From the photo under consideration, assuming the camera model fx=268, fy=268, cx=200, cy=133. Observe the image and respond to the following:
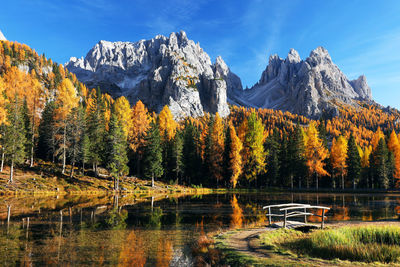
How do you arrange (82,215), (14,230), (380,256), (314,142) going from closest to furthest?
(380,256)
(14,230)
(82,215)
(314,142)

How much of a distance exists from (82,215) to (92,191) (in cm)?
2408

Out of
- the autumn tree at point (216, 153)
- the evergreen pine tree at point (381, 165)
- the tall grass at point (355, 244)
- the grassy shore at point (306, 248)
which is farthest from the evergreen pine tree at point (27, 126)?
the evergreen pine tree at point (381, 165)

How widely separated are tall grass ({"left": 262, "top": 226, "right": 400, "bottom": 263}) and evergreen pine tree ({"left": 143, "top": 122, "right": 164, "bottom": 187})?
4124 centimetres

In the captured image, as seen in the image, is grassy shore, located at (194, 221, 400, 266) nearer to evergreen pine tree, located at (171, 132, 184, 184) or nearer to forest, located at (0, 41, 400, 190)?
forest, located at (0, 41, 400, 190)

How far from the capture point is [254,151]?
2400 inches

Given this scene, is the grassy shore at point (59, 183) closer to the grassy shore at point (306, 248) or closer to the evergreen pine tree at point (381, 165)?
the grassy shore at point (306, 248)

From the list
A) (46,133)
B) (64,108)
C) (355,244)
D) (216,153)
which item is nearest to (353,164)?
(216,153)

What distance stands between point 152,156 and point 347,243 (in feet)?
151

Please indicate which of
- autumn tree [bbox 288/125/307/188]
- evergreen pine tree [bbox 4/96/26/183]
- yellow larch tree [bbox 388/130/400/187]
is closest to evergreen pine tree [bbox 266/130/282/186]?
autumn tree [bbox 288/125/307/188]

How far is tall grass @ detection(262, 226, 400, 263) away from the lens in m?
10.6

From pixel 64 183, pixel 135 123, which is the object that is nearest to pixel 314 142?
pixel 135 123

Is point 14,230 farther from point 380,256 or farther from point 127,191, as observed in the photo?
point 127,191

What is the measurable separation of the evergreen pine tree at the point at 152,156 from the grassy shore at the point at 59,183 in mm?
2844

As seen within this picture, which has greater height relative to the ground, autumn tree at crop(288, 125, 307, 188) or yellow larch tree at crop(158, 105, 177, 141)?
yellow larch tree at crop(158, 105, 177, 141)
